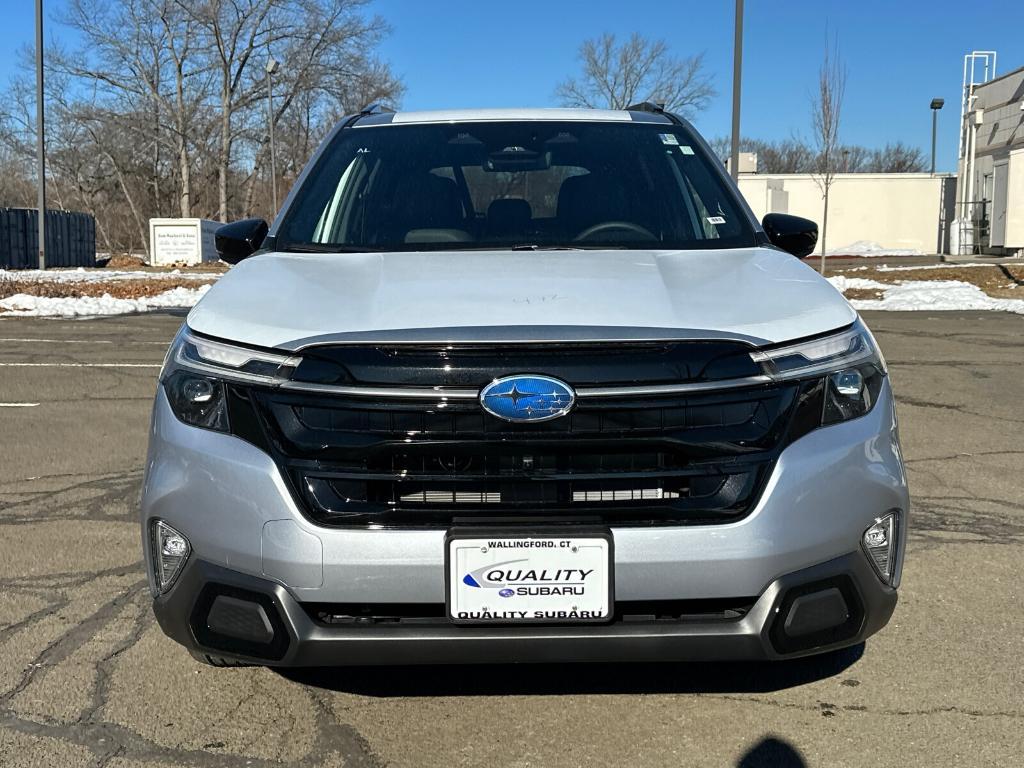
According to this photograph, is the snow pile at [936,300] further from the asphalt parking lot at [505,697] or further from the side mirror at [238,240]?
the side mirror at [238,240]

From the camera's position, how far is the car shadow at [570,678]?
121 inches

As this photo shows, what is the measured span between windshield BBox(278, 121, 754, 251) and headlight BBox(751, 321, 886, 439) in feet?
3.03

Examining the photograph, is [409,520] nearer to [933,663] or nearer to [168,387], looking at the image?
[168,387]

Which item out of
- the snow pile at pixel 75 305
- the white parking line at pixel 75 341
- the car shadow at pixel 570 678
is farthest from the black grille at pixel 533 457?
the snow pile at pixel 75 305

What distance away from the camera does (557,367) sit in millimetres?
2418

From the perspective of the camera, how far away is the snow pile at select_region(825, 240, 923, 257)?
134ft

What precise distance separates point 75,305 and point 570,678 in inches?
590

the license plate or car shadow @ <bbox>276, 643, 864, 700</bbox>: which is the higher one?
the license plate

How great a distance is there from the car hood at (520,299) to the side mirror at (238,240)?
0.49 meters

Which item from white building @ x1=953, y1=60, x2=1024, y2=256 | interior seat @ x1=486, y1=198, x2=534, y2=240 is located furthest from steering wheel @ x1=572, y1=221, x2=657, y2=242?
white building @ x1=953, y1=60, x2=1024, y2=256

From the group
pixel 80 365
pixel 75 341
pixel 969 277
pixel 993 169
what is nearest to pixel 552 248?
pixel 80 365

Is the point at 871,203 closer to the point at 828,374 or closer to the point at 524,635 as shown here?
the point at 828,374

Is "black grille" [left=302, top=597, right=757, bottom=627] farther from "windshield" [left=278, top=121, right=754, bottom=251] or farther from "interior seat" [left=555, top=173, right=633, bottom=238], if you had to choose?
"interior seat" [left=555, top=173, right=633, bottom=238]

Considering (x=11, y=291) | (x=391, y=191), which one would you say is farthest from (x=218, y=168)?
(x=391, y=191)
